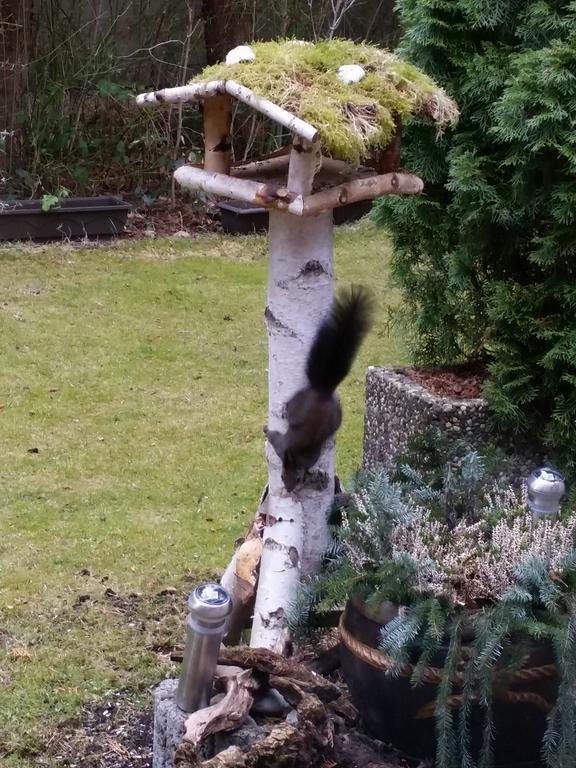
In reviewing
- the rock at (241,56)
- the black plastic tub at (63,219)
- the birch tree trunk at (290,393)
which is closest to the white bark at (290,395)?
the birch tree trunk at (290,393)

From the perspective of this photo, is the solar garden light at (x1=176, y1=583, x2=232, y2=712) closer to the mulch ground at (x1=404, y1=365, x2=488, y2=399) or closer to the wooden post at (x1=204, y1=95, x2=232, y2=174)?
the wooden post at (x1=204, y1=95, x2=232, y2=174)

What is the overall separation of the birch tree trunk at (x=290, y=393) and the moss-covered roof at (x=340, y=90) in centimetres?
24

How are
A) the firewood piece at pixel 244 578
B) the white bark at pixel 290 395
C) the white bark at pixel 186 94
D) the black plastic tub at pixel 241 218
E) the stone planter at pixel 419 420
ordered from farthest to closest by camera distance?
the black plastic tub at pixel 241 218, the stone planter at pixel 419 420, the firewood piece at pixel 244 578, the white bark at pixel 290 395, the white bark at pixel 186 94

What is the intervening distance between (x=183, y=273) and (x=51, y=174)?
77.5 inches

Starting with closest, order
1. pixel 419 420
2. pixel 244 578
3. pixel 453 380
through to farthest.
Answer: pixel 244 578
pixel 419 420
pixel 453 380

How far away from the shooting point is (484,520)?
93.7 inches

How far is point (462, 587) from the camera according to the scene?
221 centimetres

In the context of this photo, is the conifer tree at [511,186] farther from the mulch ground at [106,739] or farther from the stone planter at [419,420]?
the mulch ground at [106,739]

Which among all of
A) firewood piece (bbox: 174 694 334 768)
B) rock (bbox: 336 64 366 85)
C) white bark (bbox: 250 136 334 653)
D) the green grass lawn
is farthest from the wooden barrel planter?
rock (bbox: 336 64 366 85)

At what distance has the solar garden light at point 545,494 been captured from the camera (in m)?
2.43

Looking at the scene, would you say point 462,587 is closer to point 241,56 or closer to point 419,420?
point 419,420

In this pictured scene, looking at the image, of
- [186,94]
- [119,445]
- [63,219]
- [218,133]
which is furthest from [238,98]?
[63,219]

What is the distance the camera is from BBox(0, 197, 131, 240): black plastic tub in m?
7.67

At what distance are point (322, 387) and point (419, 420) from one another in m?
0.92
